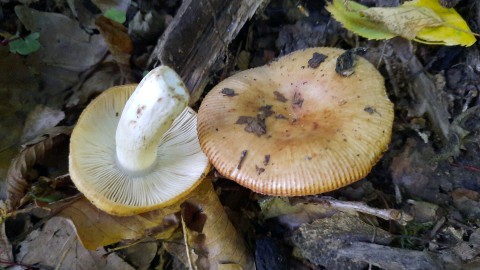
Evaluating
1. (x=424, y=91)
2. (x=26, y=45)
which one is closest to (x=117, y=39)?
(x=26, y=45)

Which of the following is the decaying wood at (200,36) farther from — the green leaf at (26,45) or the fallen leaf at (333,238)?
the fallen leaf at (333,238)

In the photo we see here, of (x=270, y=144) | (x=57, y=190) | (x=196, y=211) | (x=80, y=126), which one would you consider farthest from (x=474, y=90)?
(x=57, y=190)

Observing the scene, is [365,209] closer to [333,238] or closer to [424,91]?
[333,238]

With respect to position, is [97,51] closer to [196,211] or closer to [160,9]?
[160,9]

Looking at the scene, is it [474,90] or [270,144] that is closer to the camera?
[270,144]

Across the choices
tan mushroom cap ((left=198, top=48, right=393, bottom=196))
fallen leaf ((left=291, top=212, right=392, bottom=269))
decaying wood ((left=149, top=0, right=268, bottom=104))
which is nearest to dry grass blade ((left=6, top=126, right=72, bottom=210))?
decaying wood ((left=149, top=0, right=268, bottom=104))

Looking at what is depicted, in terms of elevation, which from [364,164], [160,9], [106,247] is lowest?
[106,247]
